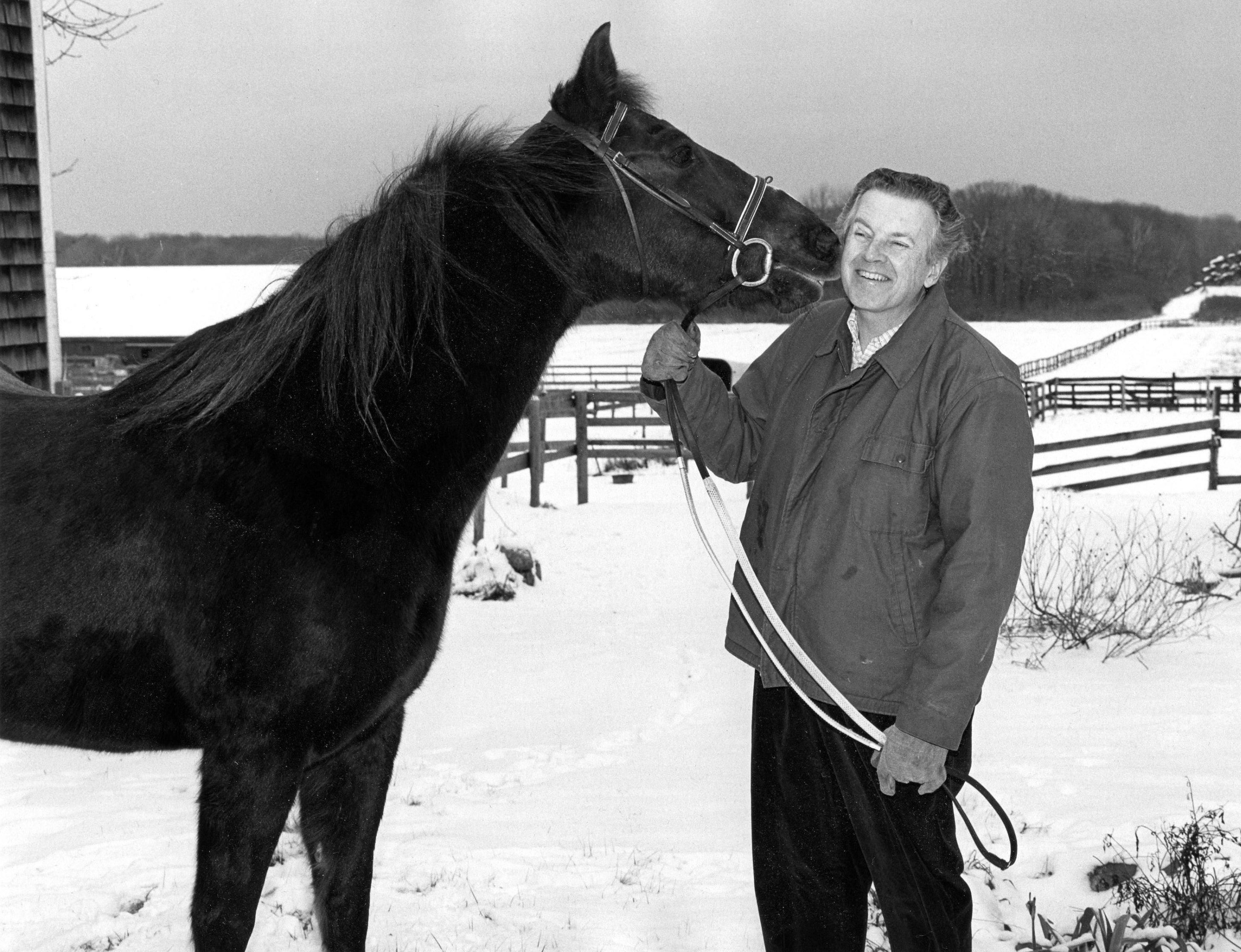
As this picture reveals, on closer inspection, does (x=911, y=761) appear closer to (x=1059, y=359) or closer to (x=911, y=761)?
(x=911, y=761)

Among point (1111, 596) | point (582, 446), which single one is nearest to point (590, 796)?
point (1111, 596)

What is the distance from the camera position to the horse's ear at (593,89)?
2.52 m

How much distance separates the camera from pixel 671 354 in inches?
100

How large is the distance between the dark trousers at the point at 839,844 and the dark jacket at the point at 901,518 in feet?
0.49

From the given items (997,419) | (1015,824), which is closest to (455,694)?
(1015,824)

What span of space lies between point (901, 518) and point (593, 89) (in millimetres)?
1295

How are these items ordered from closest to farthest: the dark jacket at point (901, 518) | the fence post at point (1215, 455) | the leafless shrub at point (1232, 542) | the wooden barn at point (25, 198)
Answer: the dark jacket at point (901, 518)
the wooden barn at point (25, 198)
the leafless shrub at point (1232, 542)
the fence post at point (1215, 455)

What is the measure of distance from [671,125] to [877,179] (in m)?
0.59

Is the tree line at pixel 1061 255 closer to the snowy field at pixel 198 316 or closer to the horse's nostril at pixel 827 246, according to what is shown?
the snowy field at pixel 198 316

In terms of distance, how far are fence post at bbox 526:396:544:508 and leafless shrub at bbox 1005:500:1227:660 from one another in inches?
222

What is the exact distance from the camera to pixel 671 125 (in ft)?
8.59

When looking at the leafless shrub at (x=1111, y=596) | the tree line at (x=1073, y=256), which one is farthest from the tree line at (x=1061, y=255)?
the leafless shrub at (x=1111, y=596)

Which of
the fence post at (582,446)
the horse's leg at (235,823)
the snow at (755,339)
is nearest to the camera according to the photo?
the horse's leg at (235,823)

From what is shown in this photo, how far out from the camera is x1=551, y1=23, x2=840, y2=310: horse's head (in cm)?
258
